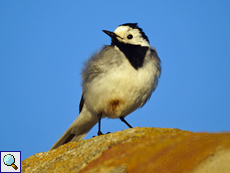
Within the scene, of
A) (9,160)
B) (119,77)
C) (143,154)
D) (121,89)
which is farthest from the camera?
(121,89)

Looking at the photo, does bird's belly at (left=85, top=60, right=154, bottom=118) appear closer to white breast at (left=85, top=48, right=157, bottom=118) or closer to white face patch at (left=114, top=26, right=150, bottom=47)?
white breast at (left=85, top=48, right=157, bottom=118)

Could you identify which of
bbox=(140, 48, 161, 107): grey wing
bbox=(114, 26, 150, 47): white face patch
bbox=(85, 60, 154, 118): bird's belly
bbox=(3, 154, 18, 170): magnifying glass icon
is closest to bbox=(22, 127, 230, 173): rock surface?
bbox=(3, 154, 18, 170): magnifying glass icon

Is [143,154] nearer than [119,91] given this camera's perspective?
Yes

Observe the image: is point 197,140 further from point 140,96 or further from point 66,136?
point 66,136

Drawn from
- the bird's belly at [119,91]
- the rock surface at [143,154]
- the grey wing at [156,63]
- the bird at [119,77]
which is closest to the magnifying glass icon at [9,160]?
the rock surface at [143,154]

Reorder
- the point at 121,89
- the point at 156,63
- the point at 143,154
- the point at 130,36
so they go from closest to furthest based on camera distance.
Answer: the point at 143,154 → the point at 121,89 → the point at 156,63 → the point at 130,36

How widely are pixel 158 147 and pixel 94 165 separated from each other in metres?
0.87

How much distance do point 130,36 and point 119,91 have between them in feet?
4.62

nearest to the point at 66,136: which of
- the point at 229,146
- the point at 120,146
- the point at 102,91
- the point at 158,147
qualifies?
the point at 102,91

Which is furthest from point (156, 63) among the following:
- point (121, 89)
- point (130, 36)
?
point (121, 89)

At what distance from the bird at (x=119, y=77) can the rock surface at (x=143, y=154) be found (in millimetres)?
1486

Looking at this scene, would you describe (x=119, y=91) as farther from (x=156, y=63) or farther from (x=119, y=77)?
(x=156, y=63)

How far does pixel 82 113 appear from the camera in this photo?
23.5 ft

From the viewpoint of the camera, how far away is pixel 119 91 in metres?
5.94
